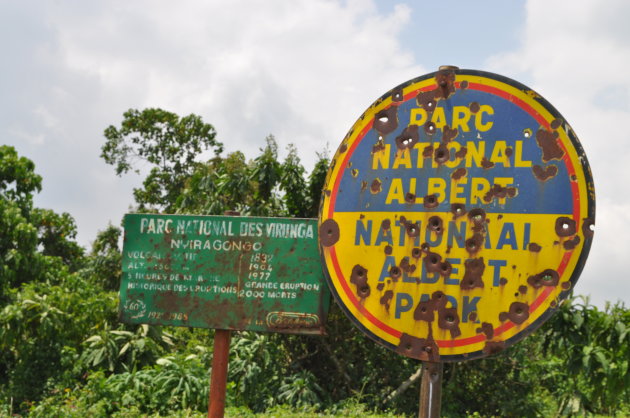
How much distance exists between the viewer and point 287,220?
4.59 metres

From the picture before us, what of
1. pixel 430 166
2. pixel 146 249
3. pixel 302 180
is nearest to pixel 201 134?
pixel 302 180

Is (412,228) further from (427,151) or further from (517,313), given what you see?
(517,313)

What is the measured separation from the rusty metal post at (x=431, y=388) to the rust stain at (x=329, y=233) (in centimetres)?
73

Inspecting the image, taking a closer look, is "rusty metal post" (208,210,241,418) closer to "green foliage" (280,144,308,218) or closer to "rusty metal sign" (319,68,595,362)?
"rusty metal sign" (319,68,595,362)

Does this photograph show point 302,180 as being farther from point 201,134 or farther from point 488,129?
point 201,134

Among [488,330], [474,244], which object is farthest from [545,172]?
[488,330]

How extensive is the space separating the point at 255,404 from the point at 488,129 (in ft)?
20.9

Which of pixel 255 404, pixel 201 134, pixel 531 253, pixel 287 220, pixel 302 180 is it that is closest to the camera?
pixel 531 253

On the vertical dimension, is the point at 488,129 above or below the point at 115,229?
below

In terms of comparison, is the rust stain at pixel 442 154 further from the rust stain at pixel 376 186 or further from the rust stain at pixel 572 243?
the rust stain at pixel 572 243

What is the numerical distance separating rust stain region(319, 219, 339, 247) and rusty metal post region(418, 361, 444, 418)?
0.73m

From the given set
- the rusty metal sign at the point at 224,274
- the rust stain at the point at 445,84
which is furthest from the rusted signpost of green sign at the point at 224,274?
the rust stain at the point at 445,84

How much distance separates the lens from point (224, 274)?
4637 mm

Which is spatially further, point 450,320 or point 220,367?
point 220,367
